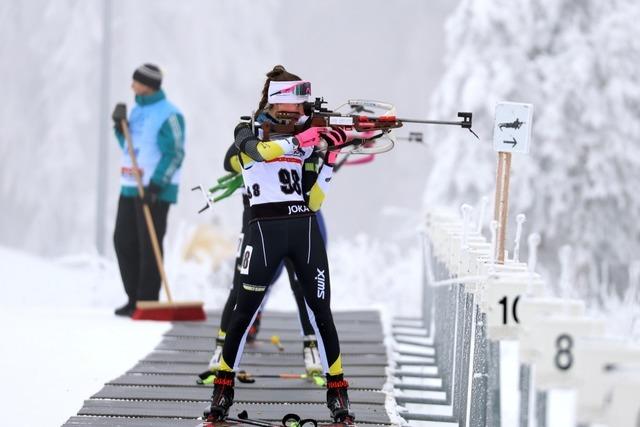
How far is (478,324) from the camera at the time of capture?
6789mm

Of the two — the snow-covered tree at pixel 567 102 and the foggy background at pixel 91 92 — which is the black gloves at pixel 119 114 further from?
the foggy background at pixel 91 92

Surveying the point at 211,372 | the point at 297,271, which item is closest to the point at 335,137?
the point at 297,271

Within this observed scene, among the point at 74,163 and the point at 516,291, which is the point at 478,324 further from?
the point at 74,163

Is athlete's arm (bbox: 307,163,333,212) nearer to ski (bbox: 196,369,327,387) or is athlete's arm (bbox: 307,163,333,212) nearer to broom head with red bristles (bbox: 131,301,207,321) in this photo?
ski (bbox: 196,369,327,387)

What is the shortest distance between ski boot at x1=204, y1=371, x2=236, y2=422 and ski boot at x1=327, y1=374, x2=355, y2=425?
53 centimetres

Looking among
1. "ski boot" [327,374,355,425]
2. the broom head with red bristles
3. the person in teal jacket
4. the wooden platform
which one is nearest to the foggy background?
the person in teal jacket

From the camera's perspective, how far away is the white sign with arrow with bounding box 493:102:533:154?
745cm

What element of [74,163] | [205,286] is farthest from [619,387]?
[74,163]

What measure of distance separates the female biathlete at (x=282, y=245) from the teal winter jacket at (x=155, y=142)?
4.54m

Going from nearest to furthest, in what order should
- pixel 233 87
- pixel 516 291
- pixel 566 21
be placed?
pixel 516 291, pixel 566 21, pixel 233 87

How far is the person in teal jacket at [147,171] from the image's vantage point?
464 inches

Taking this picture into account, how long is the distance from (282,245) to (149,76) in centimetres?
487

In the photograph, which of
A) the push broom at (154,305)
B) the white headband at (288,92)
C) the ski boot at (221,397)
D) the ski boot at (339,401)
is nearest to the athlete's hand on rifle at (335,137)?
the white headband at (288,92)

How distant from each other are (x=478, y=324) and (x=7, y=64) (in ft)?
117
